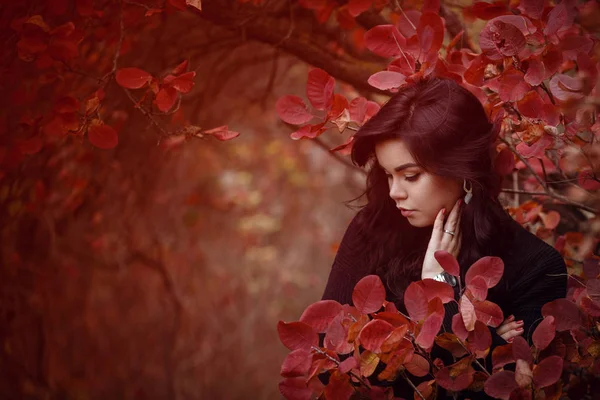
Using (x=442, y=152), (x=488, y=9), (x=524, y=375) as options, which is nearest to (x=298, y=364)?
(x=524, y=375)

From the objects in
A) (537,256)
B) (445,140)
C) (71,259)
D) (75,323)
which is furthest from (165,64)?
(75,323)

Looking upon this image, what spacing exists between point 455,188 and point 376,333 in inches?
23.1

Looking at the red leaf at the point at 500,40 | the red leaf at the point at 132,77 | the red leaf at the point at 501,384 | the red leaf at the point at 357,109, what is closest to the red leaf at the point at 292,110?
the red leaf at the point at 357,109

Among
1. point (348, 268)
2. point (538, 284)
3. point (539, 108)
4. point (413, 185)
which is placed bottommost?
point (348, 268)

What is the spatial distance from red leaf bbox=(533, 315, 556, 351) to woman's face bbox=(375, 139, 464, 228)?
0.46 m

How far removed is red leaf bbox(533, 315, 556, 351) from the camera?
127cm

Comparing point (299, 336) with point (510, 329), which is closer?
point (299, 336)

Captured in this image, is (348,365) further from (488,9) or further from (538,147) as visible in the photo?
(488,9)

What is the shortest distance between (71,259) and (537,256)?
3.86 m

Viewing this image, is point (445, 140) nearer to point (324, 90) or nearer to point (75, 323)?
point (324, 90)

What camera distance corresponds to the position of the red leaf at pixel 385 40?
65.4 inches

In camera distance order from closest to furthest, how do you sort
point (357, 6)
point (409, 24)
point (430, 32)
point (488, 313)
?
point (488, 313)
point (430, 32)
point (409, 24)
point (357, 6)

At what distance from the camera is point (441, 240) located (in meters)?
1.66

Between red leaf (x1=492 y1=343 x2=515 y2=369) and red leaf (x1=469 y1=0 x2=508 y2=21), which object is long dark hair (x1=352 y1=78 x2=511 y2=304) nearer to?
red leaf (x1=469 y1=0 x2=508 y2=21)
